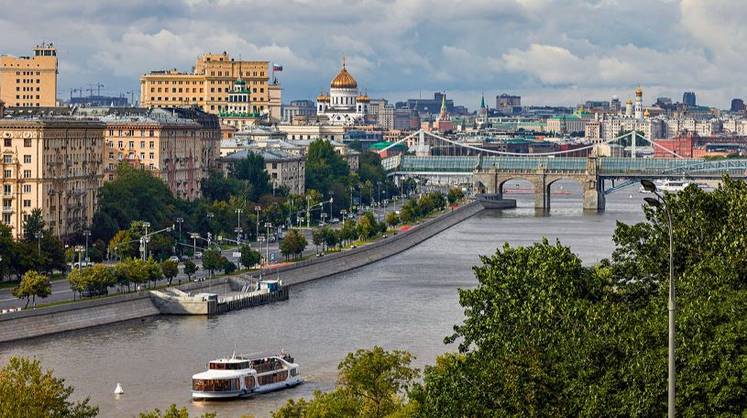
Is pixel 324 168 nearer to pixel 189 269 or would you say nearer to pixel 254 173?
pixel 254 173

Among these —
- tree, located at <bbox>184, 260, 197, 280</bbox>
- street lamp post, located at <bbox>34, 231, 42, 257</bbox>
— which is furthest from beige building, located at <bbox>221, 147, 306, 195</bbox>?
A: street lamp post, located at <bbox>34, 231, 42, 257</bbox>

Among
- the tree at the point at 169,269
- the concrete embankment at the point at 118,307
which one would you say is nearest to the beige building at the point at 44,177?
the tree at the point at 169,269

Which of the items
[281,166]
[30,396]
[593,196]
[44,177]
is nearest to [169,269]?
[44,177]

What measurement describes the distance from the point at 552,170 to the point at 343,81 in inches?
2450

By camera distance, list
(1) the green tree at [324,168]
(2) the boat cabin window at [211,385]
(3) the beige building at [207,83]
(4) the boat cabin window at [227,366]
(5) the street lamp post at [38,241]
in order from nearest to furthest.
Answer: (2) the boat cabin window at [211,385] → (4) the boat cabin window at [227,366] → (5) the street lamp post at [38,241] → (1) the green tree at [324,168] → (3) the beige building at [207,83]

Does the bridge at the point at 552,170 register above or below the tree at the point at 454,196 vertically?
above

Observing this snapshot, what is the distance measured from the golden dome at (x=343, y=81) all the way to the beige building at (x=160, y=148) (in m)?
97.4

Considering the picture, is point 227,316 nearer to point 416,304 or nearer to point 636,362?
point 416,304

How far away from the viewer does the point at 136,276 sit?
197 ft

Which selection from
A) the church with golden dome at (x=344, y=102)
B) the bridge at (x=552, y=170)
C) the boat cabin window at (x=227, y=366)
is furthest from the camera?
the church with golden dome at (x=344, y=102)

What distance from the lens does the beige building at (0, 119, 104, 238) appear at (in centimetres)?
6981

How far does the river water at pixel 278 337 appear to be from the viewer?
43.8 m

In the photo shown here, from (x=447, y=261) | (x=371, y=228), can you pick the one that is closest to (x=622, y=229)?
(x=447, y=261)

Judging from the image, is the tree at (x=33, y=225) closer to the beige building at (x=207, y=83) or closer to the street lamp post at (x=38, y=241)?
the street lamp post at (x=38, y=241)
